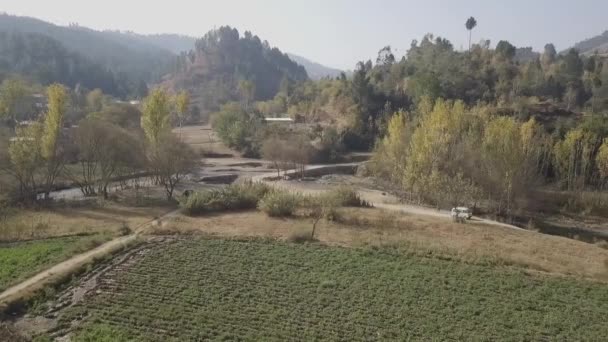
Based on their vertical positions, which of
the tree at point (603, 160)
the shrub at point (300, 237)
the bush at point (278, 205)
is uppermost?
the tree at point (603, 160)

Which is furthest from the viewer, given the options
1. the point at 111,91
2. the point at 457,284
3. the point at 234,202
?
the point at 111,91

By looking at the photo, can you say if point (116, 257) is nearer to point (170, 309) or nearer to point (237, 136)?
point (170, 309)

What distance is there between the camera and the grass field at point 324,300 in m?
14.3

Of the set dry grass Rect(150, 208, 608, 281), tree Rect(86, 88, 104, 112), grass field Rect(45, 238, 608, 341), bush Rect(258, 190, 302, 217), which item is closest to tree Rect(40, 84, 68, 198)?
dry grass Rect(150, 208, 608, 281)

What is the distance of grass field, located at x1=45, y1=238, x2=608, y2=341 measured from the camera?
565 inches

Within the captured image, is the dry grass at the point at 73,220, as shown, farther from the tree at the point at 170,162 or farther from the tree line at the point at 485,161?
the tree line at the point at 485,161

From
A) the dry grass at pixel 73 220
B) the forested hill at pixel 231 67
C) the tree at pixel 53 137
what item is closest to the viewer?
the dry grass at pixel 73 220

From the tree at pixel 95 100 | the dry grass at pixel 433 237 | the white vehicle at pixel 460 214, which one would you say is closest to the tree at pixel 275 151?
the dry grass at pixel 433 237

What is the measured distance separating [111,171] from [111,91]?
91535 mm

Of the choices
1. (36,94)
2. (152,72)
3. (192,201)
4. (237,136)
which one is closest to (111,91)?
(36,94)

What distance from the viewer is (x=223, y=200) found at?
29938 mm

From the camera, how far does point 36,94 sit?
79562mm

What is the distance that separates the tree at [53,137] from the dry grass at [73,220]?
411 centimetres

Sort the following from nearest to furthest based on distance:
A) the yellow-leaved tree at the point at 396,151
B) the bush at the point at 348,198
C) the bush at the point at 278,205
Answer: the bush at the point at 278,205
the bush at the point at 348,198
the yellow-leaved tree at the point at 396,151
